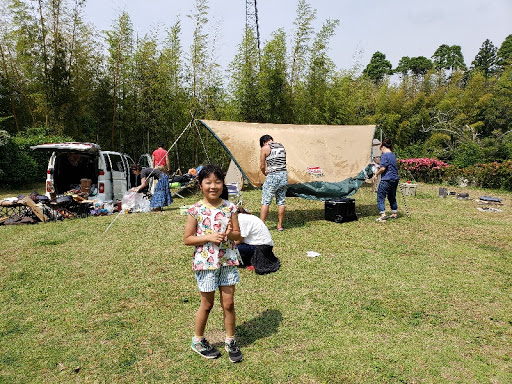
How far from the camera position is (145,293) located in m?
3.62

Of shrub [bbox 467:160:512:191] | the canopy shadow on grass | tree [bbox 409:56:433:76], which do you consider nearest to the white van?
the canopy shadow on grass

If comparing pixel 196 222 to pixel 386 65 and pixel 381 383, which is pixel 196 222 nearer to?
pixel 381 383

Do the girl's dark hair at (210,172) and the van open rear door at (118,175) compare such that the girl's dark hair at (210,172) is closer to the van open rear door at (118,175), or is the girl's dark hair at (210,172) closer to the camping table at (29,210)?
the camping table at (29,210)

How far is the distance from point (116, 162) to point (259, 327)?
→ 6532 mm

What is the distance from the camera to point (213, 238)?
233 cm

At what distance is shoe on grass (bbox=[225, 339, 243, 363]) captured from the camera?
8.19ft

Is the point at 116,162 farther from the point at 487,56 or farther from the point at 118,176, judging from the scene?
the point at 487,56

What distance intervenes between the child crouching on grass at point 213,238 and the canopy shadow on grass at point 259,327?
0.32m

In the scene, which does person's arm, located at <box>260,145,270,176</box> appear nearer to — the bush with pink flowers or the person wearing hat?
the person wearing hat

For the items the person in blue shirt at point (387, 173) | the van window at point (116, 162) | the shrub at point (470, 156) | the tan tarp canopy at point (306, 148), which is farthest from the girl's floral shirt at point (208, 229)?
the shrub at point (470, 156)

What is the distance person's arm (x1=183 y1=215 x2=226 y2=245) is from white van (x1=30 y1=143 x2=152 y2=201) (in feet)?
17.5

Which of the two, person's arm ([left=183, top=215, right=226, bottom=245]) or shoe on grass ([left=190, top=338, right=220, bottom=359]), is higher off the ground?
person's arm ([left=183, top=215, right=226, bottom=245])

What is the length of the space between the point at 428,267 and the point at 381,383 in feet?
7.88

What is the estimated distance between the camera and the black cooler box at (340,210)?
21.5 feet
